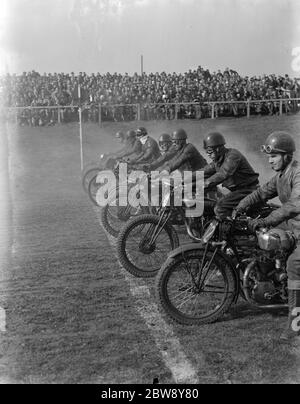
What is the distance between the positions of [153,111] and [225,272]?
19158 mm

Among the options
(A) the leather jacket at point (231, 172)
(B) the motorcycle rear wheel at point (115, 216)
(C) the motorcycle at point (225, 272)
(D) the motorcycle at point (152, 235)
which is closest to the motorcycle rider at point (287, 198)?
(C) the motorcycle at point (225, 272)

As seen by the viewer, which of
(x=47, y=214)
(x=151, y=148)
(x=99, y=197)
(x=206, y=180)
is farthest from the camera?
(x=47, y=214)

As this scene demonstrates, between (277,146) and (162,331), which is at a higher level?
(277,146)

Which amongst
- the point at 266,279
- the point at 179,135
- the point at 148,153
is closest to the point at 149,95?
the point at 148,153

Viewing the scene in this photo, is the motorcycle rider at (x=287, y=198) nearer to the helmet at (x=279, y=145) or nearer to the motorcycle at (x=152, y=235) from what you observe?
the helmet at (x=279, y=145)

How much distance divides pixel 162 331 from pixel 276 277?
111 centimetres

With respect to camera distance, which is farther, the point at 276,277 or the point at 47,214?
the point at 47,214

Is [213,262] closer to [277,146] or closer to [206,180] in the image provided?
[277,146]

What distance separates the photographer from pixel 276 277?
499 centimetres

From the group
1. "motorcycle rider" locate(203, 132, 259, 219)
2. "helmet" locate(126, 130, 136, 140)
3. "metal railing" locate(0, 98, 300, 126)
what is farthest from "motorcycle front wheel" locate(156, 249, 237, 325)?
"metal railing" locate(0, 98, 300, 126)

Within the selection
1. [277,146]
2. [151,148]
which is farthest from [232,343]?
[151,148]

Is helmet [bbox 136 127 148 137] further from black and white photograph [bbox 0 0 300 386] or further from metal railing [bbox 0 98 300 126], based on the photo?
metal railing [bbox 0 98 300 126]

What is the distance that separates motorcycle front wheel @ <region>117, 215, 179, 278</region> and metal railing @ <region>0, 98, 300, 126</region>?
16.8 meters

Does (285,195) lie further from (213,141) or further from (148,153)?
(148,153)
